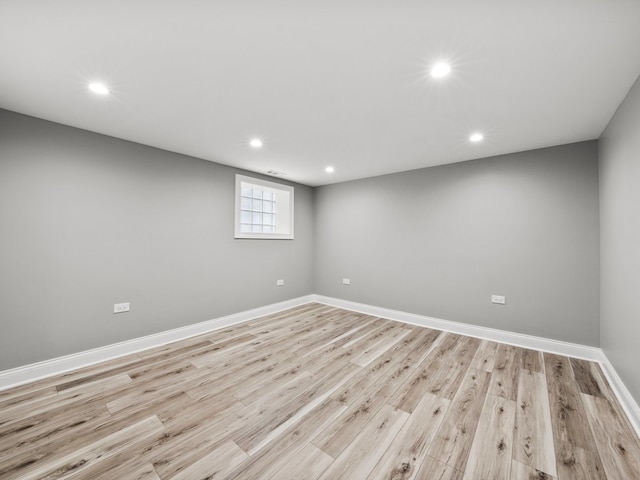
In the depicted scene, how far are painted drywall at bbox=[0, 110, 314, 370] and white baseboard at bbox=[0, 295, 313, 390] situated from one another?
0.06 metres

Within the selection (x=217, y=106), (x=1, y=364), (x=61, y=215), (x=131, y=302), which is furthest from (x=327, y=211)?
(x=1, y=364)

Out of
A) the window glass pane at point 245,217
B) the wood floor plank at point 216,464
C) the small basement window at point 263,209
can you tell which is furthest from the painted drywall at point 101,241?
the wood floor plank at point 216,464

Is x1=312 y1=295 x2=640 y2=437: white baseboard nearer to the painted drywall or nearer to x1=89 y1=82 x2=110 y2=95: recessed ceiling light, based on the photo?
the painted drywall

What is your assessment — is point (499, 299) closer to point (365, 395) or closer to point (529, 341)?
point (529, 341)

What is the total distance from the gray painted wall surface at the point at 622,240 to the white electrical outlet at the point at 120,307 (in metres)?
4.55

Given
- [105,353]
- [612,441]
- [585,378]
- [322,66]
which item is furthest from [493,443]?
[105,353]

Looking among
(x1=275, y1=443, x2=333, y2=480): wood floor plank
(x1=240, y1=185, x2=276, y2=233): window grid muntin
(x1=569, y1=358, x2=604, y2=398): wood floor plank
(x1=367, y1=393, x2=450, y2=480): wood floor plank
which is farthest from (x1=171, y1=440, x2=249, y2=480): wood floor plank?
(x1=240, y1=185, x2=276, y2=233): window grid muntin

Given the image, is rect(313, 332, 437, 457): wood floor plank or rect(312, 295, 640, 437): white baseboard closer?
rect(313, 332, 437, 457): wood floor plank

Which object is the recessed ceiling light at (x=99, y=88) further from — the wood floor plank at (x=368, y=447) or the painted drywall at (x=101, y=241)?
the wood floor plank at (x=368, y=447)

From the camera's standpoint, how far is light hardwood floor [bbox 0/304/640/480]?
1.39 meters

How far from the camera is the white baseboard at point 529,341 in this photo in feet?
6.20

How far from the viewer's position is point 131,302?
9.36 feet

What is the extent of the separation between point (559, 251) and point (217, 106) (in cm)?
399

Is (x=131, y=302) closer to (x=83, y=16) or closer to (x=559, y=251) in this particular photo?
(x=83, y=16)
